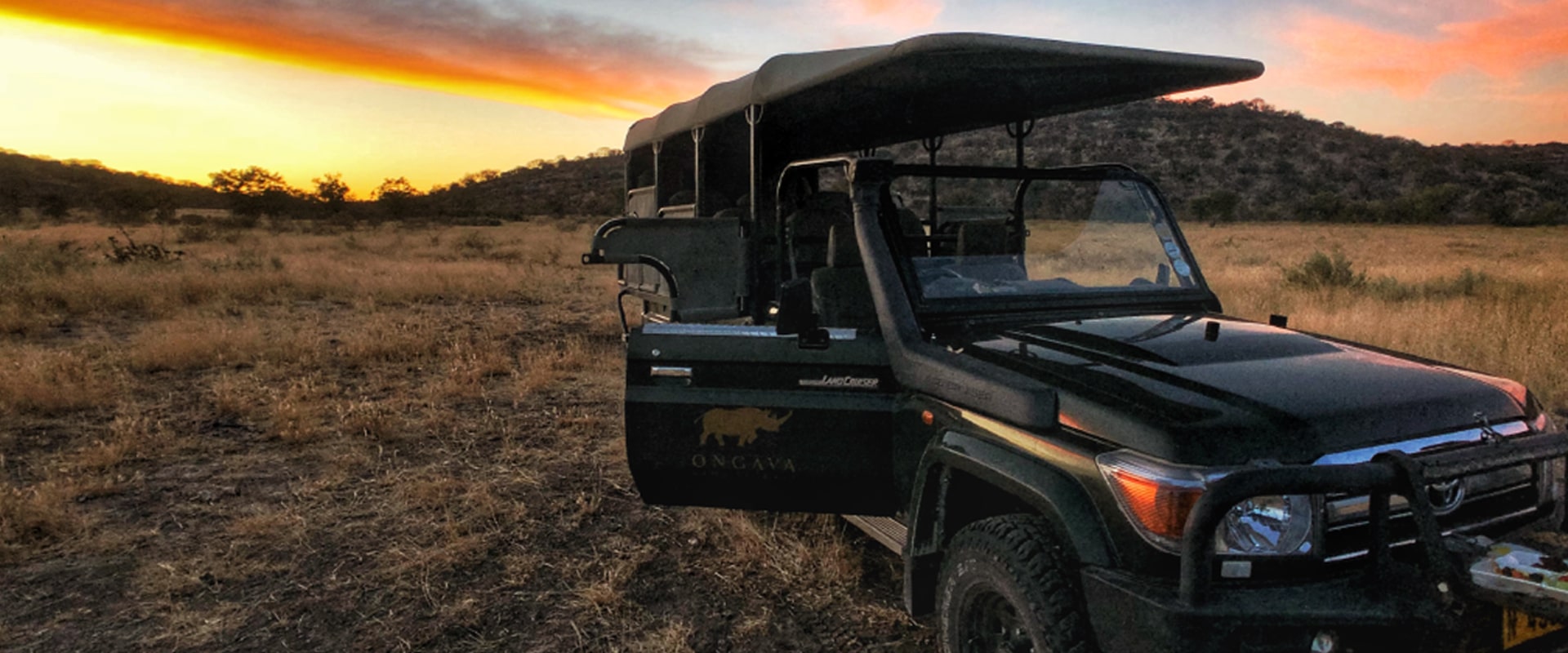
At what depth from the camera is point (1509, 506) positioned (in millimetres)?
2441

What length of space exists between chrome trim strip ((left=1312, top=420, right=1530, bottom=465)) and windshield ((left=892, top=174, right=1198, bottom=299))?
55.1 inches

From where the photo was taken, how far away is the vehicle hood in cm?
214

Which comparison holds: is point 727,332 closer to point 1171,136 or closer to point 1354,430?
point 1354,430

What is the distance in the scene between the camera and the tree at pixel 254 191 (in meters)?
42.0

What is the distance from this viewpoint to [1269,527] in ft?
6.97

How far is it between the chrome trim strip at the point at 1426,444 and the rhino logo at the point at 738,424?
5.32 feet

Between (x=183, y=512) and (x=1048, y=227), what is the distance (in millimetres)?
4856

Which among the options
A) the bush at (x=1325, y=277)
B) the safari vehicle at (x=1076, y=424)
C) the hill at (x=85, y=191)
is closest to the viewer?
the safari vehicle at (x=1076, y=424)

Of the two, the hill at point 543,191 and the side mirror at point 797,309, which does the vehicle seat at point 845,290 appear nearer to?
the side mirror at point 797,309

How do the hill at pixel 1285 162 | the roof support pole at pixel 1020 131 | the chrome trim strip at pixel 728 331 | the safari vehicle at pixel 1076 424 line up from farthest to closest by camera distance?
the hill at pixel 1285 162 → the roof support pole at pixel 1020 131 → the chrome trim strip at pixel 728 331 → the safari vehicle at pixel 1076 424

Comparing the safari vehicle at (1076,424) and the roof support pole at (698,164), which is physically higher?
the roof support pole at (698,164)

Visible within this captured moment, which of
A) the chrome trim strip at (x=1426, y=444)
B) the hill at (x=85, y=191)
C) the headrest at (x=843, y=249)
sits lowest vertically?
the chrome trim strip at (x=1426, y=444)

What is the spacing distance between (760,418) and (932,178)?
1333 millimetres

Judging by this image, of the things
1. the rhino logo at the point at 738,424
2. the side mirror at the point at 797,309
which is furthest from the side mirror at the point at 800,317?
the rhino logo at the point at 738,424
